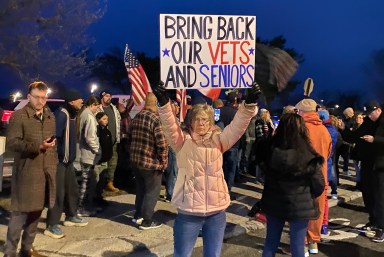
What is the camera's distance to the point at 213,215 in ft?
14.2

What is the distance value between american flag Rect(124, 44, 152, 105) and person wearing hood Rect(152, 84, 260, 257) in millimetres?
5958

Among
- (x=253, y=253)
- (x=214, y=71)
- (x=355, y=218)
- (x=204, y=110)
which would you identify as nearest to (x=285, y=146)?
(x=204, y=110)

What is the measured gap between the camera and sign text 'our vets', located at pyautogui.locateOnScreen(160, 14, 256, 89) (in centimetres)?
657

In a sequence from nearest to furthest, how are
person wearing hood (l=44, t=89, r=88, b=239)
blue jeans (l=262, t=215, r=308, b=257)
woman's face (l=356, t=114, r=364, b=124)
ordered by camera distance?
1. blue jeans (l=262, t=215, r=308, b=257)
2. person wearing hood (l=44, t=89, r=88, b=239)
3. woman's face (l=356, t=114, r=364, b=124)

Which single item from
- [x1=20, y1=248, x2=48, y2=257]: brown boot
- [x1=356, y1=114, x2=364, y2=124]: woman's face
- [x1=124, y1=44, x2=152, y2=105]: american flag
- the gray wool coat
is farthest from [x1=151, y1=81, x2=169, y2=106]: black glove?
[x1=356, y1=114, x2=364, y2=124]: woman's face

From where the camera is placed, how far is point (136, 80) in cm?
1028

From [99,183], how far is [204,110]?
13.4 feet

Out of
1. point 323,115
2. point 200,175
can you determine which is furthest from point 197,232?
point 323,115

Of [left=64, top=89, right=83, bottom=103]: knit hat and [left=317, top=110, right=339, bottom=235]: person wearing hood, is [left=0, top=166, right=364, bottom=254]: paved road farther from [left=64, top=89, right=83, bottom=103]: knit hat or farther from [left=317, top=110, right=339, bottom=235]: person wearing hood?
[left=64, top=89, right=83, bottom=103]: knit hat

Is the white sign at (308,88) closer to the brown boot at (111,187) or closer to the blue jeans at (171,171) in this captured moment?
the blue jeans at (171,171)

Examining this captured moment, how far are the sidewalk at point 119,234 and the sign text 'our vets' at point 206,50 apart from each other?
1971 millimetres

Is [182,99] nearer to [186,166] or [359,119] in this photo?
[186,166]

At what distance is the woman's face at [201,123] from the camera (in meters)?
4.25

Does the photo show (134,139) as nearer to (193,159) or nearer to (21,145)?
(21,145)
